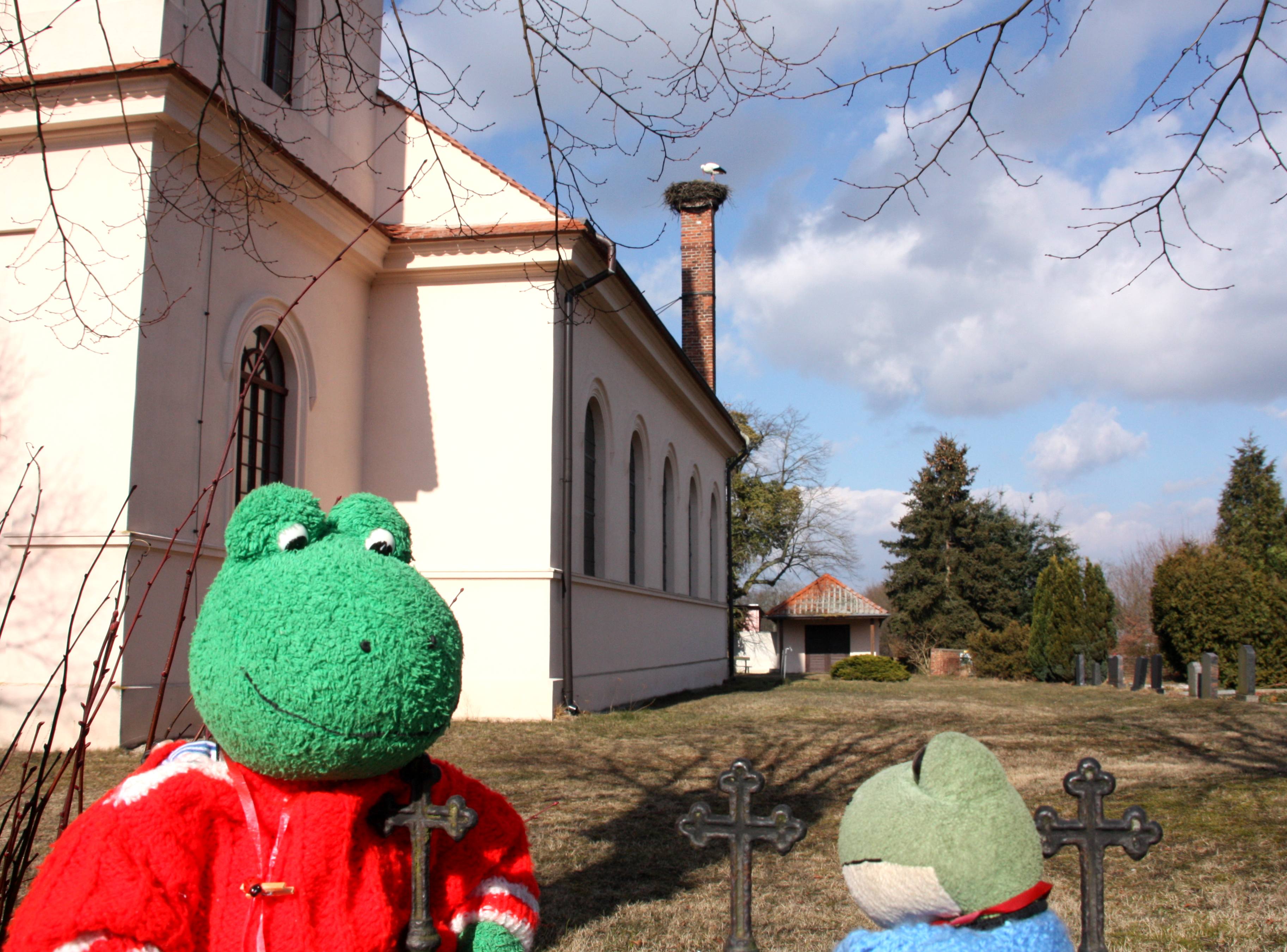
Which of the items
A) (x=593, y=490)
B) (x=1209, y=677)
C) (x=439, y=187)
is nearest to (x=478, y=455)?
(x=593, y=490)

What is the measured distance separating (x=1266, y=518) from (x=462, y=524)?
40.5 m

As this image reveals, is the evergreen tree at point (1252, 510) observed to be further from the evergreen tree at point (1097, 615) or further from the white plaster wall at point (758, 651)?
the white plaster wall at point (758, 651)

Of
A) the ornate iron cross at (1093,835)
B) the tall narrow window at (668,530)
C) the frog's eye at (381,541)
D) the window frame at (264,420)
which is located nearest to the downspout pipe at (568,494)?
the window frame at (264,420)

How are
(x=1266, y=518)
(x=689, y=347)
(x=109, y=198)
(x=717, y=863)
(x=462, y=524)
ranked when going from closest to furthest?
1. (x=717, y=863)
2. (x=109, y=198)
3. (x=462, y=524)
4. (x=689, y=347)
5. (x=1266, y=518)

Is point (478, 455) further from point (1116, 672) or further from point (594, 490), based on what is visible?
point (1116, 672)

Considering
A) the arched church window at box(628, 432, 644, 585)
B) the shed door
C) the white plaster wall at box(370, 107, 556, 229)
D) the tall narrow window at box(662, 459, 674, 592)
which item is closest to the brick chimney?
the tall narrow window at box(662, 459, 674, 592)

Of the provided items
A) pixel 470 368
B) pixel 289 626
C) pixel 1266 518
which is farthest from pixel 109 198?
pixel 1266 518

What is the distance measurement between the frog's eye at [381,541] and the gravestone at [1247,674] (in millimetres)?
17447

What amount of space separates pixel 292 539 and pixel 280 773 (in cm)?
56

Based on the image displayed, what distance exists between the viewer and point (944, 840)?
1880mm

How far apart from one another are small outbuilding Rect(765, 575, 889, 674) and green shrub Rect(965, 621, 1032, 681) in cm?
818

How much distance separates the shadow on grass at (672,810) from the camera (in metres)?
4.57

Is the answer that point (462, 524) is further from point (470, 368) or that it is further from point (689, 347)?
point (689, 347)

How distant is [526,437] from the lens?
519 inches
